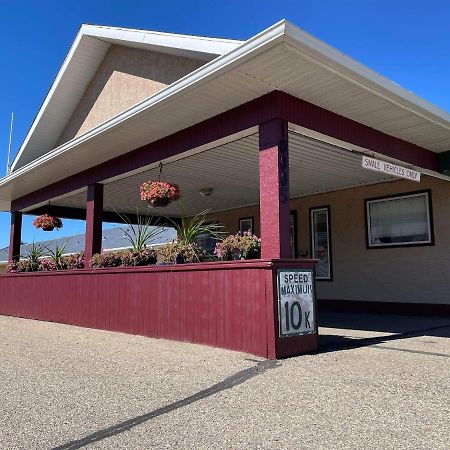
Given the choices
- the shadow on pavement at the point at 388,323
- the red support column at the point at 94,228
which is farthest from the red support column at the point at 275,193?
the red support column at the point at 94,228

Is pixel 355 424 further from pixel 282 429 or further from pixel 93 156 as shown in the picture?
pixel 93 156

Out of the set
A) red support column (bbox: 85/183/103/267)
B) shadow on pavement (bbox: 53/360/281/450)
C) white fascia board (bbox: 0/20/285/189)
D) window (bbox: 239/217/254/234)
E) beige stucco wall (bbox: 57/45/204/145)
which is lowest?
shadow on pavement (bbox: 53/360/281/450)

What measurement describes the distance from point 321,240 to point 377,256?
184 centimetres

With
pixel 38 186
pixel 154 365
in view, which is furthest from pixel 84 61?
pixel 154 365

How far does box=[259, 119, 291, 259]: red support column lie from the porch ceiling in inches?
47.7

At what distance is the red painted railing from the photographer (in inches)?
241

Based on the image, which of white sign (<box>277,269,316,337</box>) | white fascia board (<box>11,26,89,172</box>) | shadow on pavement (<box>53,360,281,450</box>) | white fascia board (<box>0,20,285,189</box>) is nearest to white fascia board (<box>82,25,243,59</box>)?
white fascia board (<box>0,20,285,189</box>)

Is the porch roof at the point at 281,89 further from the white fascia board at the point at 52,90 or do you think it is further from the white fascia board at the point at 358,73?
the white fascia board at the point at 52,90

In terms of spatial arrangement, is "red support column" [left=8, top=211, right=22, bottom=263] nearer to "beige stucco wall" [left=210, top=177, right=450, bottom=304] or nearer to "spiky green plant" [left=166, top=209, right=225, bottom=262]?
"spiky green plant" [left=166, top=209, right=225, bottom=262]

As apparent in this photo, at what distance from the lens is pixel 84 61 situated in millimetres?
10828

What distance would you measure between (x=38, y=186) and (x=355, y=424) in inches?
457

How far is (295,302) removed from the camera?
20.5 feet

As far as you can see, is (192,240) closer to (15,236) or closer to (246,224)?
(246,224)

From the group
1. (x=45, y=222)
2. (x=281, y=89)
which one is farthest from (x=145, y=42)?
(x=45, y=222)
